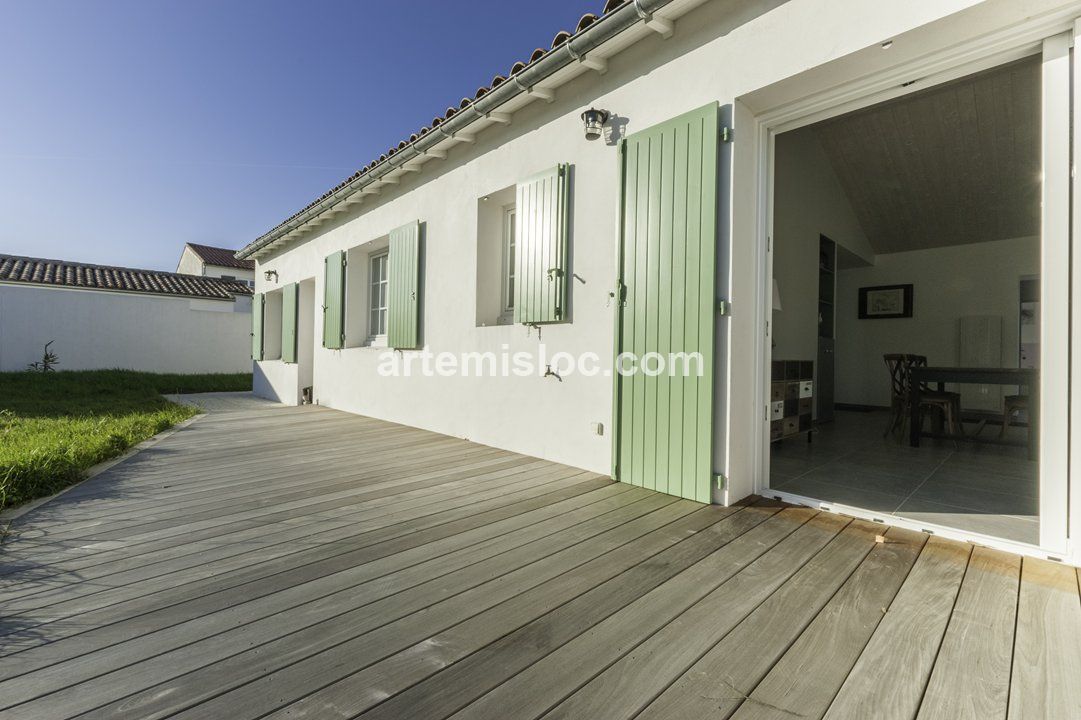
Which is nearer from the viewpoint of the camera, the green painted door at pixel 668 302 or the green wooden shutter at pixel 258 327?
the green painted door at pixel 668 302

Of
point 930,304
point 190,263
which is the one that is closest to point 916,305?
point 930,304

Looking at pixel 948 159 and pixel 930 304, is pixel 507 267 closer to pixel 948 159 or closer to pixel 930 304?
pixel 948 159

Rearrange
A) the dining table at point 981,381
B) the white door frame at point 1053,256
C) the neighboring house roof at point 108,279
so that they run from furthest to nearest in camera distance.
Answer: the neighboring house roof at point 108,279
the dining table at point 981,381
the white door frame at point 1053,256

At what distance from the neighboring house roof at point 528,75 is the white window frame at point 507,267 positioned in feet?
2.83

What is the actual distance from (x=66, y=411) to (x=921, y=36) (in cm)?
850

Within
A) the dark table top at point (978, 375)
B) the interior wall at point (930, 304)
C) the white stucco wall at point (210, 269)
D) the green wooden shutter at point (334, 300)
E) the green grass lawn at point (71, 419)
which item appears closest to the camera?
the green grass lawn at point (71, 419)

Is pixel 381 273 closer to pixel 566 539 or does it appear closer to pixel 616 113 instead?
pixel 616 113

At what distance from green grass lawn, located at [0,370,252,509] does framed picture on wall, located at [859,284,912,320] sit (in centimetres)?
1002

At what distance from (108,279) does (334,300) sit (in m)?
12.1

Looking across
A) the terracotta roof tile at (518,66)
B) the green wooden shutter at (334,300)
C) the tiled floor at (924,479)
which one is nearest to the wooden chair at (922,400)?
the tiled floor at (924,479)

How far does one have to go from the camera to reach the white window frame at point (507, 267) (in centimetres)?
434

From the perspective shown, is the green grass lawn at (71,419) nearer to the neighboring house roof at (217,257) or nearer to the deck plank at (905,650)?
the deck plank at (905,650)

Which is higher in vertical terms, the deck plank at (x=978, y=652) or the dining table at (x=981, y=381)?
the dining table at (x=981, y=381)

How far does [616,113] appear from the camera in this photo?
311 cm
